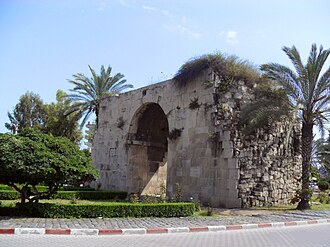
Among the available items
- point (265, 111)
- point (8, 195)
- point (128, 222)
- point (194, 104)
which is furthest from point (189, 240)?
point (194, 104)

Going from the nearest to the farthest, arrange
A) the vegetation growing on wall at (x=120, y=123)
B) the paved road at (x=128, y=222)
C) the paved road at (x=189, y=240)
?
the paved road at (x=189, y=240), the paved road at (x=128, y=222), the vegetation growing on wall at (x=120, y=123)

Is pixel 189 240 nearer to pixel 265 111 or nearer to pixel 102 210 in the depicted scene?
pixel 102 210

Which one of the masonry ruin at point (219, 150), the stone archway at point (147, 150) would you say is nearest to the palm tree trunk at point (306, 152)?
the masonry ruin at point (219, 150)

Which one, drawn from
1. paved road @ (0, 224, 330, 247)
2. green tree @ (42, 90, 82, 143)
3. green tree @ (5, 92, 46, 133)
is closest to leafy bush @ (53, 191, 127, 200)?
paved road @ (0, 224, 330, 247)

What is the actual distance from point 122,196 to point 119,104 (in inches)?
263

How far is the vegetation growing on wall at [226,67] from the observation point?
17375mm

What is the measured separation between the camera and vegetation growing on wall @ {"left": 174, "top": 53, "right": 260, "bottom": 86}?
57.0 feet

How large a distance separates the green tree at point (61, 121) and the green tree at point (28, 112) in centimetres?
267

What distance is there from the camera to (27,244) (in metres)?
6.96

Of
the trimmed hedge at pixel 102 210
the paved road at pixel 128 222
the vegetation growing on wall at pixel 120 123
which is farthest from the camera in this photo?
the vegetation growing on wall at pixel 120 123

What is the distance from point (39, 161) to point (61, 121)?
82.3 feet

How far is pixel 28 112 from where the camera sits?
40.2 m

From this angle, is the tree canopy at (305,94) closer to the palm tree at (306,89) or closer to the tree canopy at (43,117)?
the palm tree at (306,89)

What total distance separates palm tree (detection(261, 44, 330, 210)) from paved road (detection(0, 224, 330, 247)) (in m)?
6.53
